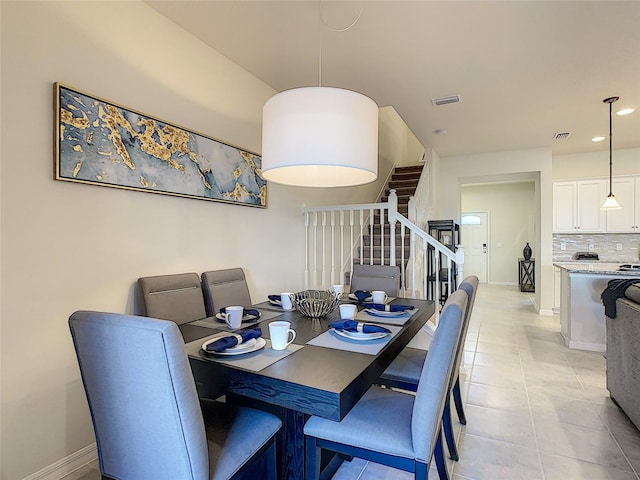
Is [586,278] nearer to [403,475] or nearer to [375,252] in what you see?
[375,252]

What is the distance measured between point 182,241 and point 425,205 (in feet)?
12.1

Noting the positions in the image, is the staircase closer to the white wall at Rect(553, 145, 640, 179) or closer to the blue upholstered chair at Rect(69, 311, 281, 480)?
the white wall at Rect(553, 145, 640, 179)

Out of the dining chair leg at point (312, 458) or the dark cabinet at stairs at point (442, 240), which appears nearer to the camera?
the dining chair leg at point (312, 458)

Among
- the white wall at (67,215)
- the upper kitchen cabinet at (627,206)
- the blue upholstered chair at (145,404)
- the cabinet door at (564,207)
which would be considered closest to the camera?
the blue upholstered chair at (145,404)

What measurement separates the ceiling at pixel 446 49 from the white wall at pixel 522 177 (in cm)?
143

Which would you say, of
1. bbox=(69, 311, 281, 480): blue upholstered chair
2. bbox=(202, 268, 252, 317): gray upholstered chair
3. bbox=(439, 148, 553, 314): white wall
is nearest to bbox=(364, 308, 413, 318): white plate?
bbox=(69, 311, 281, 480): blue upholstered chair

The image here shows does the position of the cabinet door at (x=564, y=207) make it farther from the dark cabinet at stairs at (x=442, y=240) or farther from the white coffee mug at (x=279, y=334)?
the white coffee mug at (x=279, y=334)

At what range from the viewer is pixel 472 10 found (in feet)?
7.45

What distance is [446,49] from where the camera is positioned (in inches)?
107

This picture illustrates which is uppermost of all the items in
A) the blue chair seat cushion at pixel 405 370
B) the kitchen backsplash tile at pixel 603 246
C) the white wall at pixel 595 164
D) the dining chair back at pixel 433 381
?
the white wall at pixel 595 164

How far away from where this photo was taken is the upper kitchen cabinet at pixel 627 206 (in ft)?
17.7

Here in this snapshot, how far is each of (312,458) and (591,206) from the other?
6.29 meters

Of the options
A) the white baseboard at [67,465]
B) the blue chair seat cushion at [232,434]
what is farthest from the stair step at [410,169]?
the white baseboard at [67,465]

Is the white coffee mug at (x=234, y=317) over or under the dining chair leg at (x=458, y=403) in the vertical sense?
over
